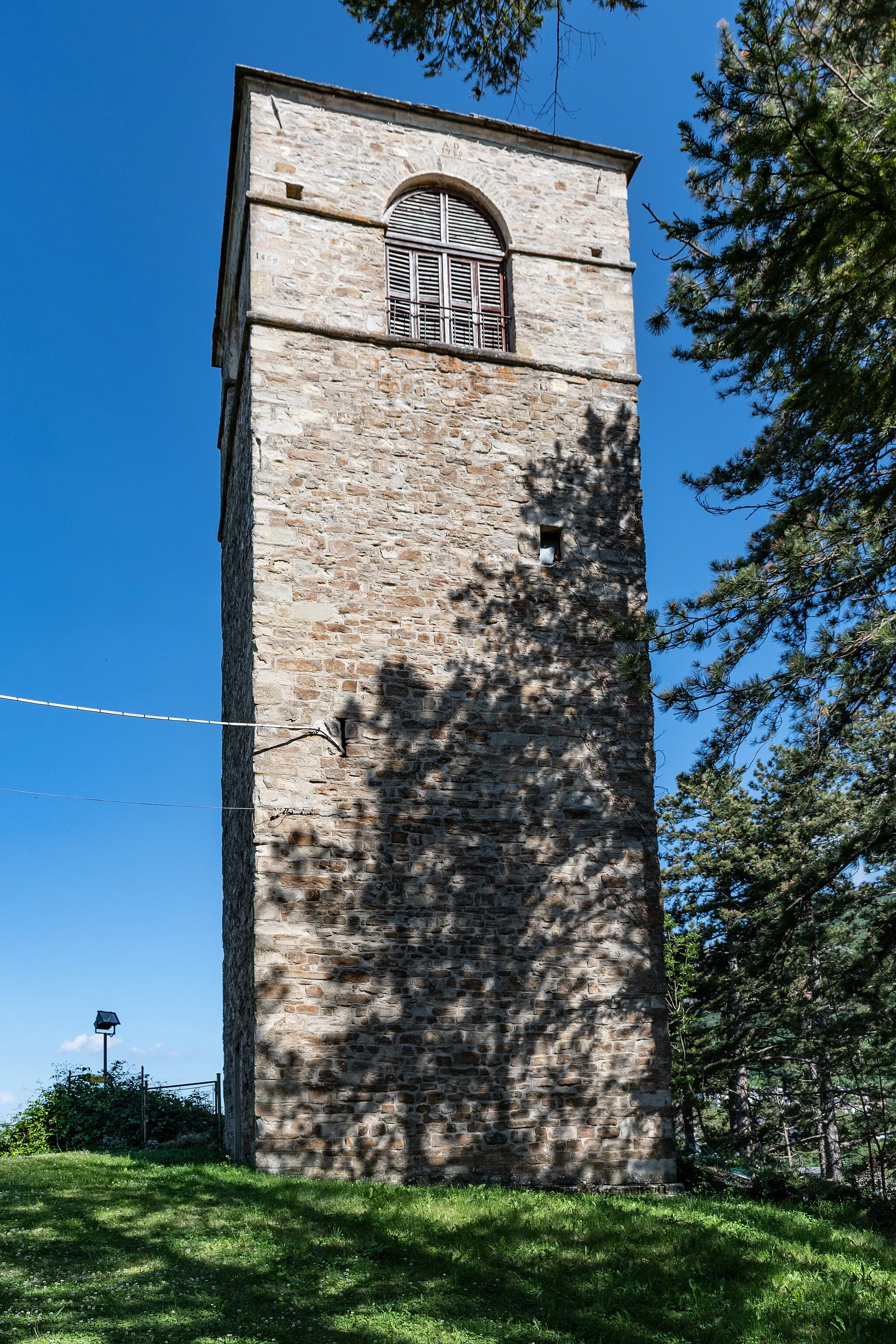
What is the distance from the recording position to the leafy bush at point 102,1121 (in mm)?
14328

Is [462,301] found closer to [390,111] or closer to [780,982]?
[390,111]

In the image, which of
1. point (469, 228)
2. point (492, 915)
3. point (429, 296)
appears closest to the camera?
point (492, 915)

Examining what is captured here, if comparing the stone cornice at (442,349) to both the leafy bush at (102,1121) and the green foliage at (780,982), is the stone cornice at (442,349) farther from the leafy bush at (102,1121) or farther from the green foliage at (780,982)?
the leafy bush at (102,1121)

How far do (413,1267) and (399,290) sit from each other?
8434mm

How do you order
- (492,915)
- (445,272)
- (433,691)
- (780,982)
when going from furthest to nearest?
(780,982) < (445,272) < (433,691) < (492,915)

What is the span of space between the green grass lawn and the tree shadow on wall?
783mm

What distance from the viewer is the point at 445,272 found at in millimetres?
10906

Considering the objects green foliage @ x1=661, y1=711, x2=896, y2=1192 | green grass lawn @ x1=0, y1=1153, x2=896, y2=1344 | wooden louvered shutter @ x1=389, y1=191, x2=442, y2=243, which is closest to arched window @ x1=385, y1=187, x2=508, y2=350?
wooden louvered shutter @ x1=389, y1=191, x2=442, y2=243

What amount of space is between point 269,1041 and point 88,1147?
7.83 metres

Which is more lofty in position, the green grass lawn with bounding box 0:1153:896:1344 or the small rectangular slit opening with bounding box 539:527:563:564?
the small rectangular slit opening with bounding box 539:527:563:564

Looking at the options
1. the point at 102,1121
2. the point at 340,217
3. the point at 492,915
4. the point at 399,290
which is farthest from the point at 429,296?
the point at 102,1121

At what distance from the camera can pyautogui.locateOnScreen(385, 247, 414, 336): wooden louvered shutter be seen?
416 inches

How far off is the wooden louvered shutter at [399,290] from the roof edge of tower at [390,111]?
1.45 metres

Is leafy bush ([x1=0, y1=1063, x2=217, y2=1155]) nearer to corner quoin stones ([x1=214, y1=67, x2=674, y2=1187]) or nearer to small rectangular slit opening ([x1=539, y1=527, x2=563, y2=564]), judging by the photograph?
corner quoin stones ([x1=214, y1=67, x2=674, y2=1187])
